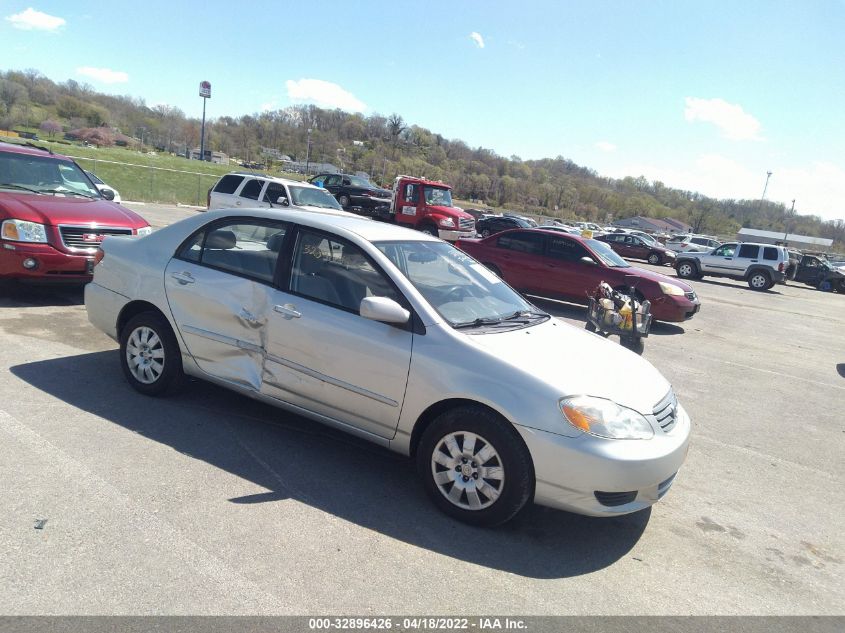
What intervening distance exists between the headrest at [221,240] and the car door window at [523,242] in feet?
27.2

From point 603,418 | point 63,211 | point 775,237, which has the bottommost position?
point 603,418

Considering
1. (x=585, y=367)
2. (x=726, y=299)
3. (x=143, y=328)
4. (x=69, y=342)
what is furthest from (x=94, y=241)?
(x=726, y=299)

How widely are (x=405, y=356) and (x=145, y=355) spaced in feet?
8.21

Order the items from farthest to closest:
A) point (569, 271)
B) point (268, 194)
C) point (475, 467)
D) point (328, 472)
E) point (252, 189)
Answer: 1. point (252, 189)
2. point (268, 194)
3. point (569, 271)
4. point (328, 472)
5. point (475, 467)

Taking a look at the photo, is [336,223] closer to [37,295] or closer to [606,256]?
[37,295]

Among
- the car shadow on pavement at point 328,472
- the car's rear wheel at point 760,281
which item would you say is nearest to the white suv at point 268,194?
the car shadow on pavement at point 328,472

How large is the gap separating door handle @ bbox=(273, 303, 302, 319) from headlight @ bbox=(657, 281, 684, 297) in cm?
864

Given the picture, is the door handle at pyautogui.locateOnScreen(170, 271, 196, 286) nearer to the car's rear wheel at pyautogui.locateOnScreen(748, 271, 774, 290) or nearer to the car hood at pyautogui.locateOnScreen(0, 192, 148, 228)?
the car hood at pyautogui.locateOnScreen(0, 192, 148, 228)

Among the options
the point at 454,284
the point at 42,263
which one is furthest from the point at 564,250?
the point at 42,263

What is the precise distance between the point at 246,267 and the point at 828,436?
5.95m

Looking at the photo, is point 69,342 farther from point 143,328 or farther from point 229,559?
point 229,559

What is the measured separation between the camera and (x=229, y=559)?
2943 millimetres

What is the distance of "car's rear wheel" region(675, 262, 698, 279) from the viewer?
24.4 m

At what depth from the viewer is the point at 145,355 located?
15.9ft
